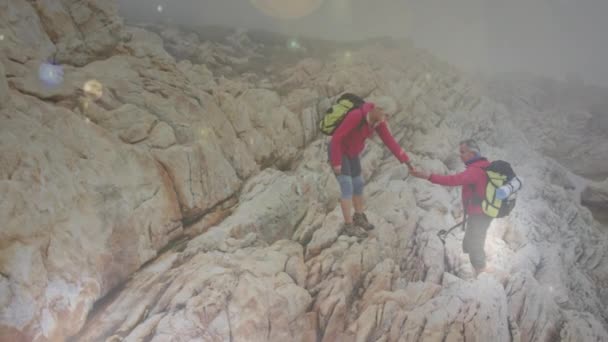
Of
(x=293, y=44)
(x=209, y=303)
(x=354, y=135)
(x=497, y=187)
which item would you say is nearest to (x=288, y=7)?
(x=293, y=44)

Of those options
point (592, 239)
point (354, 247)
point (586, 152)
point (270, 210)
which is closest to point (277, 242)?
point (270, 210)

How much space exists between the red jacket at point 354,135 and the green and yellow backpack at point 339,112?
0.26 meters

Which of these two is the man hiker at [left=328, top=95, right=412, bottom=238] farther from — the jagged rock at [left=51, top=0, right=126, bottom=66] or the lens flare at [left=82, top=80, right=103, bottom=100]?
the jagged rock at [left=51, top=0, right=126, bottom=66]

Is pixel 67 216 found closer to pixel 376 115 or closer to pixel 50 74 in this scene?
pixel 50 74

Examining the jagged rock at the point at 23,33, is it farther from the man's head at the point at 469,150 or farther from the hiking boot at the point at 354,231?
the man's head at the point at 469,150

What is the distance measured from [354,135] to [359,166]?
107 cm

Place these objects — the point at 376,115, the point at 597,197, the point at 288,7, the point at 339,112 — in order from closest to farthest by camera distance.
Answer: the point at 376,115 → the point at 339,112 → the point at 597,197 → the point at 288,7

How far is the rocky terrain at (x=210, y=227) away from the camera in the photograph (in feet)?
20.0

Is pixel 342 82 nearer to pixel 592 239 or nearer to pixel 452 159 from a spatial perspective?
pixel 452 159

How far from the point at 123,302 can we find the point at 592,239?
19.7 metres

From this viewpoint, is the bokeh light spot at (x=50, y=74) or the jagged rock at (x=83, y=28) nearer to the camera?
the bokeh light spot at (x=50, y=74)

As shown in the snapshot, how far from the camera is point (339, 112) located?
853cm

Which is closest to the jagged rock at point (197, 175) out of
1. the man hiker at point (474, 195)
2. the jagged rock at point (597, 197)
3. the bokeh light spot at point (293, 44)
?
the man hiker at point (474, 195)

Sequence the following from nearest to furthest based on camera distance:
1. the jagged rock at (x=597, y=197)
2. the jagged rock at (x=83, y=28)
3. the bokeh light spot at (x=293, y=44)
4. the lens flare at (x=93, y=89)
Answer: the lens flare at (x=93, y=89), the jagged rock at (x=83, y=28), the jagged rock at (x=597, y=197), the bokeh light spot at (x=293, y=44)
